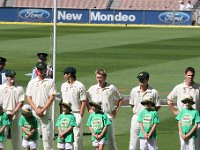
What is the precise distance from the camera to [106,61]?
118ft

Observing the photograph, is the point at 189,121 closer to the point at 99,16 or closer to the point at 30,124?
the point at 30,124

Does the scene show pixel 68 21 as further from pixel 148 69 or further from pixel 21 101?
pixel 21 101

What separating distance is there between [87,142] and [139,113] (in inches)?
104

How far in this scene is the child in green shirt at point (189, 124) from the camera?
16.1 metres

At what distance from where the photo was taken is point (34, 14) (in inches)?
2469

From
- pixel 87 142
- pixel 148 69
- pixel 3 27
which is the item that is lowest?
pixel 87 142

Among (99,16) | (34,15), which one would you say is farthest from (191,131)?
(34,15)

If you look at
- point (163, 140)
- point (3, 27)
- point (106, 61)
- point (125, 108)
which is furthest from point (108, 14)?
point (163, 140)

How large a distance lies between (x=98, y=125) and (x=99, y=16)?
45420mm

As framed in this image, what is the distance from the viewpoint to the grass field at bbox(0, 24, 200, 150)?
77.6 feet

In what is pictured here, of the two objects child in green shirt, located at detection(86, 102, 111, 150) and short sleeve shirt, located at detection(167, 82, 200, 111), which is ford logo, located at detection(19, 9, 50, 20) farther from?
child in green shirt, located at detection(86, 102, 111, 150)

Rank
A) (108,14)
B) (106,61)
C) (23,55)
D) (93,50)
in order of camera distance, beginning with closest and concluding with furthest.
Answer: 1. (106,61)
2. (23,55)
3. (93,50)
4. (108,14)

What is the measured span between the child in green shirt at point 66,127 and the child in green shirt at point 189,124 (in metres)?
2.17

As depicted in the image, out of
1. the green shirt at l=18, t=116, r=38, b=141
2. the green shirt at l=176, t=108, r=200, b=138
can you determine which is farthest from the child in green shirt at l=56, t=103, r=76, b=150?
the green shirt at l=176, t=108, r=200, b=138
